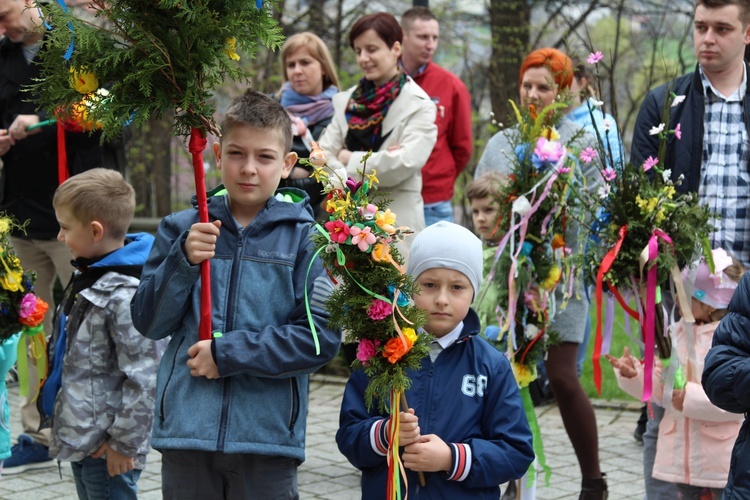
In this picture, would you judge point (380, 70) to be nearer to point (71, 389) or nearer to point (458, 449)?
point (71, 389)

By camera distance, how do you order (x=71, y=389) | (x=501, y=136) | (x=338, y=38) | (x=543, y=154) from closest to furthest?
1. (x=71, y=389)
2. (x=543, y=154)
3. (x=501, y=136)
4. (x=338, y=38)

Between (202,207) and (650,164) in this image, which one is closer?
(202,207)

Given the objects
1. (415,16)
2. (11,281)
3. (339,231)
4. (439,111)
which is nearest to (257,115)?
(339,231)

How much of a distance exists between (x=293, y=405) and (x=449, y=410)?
56 cm

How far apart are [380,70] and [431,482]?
342cm

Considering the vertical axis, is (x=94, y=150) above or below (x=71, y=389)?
above

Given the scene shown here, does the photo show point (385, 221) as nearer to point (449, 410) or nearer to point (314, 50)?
point (449, 410)

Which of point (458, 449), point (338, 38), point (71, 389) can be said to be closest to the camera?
point (458, 449)

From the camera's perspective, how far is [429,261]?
4020 mm

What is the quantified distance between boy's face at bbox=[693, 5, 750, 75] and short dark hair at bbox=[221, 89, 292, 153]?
7.60 feet

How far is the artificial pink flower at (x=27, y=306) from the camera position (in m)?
4.84

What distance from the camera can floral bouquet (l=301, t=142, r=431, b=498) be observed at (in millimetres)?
3422

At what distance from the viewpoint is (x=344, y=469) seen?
6566 mm

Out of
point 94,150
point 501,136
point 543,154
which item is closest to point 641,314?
point 543,154
